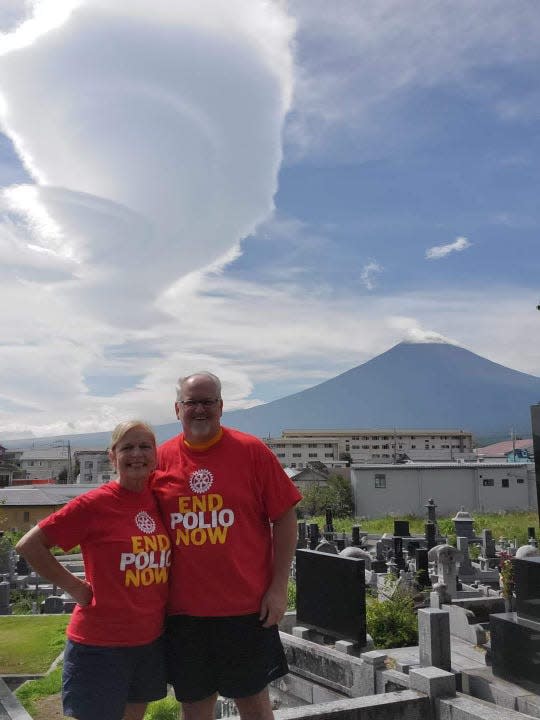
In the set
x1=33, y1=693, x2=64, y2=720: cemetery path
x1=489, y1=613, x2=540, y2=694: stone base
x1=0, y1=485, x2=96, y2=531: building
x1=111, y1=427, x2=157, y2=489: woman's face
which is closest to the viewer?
x1=111, y1=427, x2=157, y2=489: woman's face

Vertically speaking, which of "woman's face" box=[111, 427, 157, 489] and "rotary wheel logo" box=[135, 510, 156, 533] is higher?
"woman's face" box=[111, 427, 157, 489]

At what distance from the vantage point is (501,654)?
302 inches

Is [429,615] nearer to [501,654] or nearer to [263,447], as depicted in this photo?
[501,654]

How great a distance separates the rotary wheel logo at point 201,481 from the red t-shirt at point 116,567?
29cm

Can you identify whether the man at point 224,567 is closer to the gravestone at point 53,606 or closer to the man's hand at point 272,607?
the man's hand at point 272,607

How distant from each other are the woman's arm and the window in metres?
41.8

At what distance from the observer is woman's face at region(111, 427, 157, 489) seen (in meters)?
3.65

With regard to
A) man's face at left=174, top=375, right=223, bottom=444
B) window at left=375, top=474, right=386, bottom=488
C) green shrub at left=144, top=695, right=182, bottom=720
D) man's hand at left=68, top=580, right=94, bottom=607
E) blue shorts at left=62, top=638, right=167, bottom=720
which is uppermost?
window at left=375, top=474, right=386, bottom=488

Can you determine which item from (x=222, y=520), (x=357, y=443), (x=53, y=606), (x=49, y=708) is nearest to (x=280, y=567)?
(x=222, y=520)

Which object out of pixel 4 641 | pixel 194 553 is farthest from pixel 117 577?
pixel 4 641

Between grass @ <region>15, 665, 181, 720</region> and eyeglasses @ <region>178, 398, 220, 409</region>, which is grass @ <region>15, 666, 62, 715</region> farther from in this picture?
eyeglasses @ <region>178, 398, 220, 409</region>

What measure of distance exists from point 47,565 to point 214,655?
1001 mm

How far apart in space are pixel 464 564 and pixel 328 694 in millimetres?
10784

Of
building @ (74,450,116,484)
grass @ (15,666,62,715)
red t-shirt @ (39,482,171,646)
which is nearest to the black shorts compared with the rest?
red t-shirt @ (39,482,171,646)
